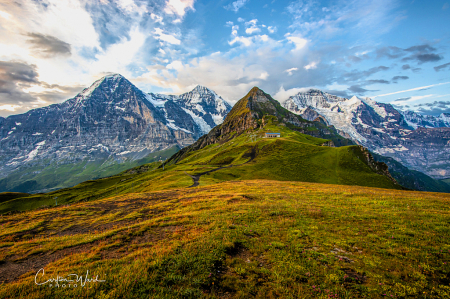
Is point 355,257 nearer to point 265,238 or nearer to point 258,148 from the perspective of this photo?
point 265,238

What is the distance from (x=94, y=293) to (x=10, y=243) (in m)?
17.4

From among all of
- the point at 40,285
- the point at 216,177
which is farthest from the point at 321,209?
the point at 216,177

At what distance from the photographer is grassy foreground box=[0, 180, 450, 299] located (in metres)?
9.41

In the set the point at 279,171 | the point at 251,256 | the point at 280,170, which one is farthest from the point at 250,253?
the point at 280,170

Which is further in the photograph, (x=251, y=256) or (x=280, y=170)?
(x=280, y=170)

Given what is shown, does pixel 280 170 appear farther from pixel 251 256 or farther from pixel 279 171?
pixel 251 256

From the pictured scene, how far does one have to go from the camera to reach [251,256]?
13.1m

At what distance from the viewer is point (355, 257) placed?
12422mm
